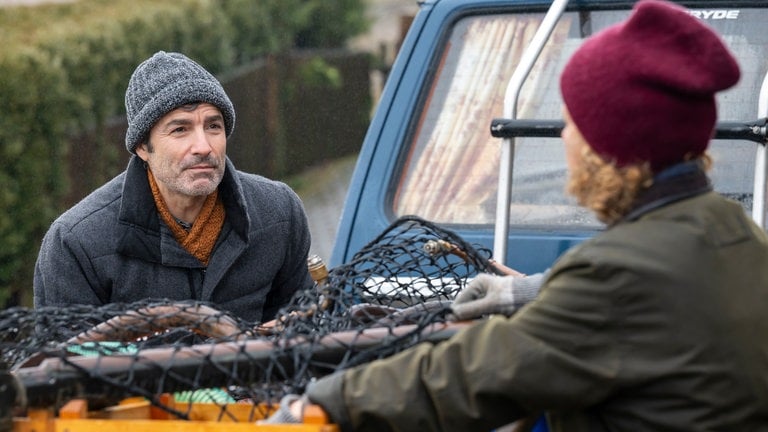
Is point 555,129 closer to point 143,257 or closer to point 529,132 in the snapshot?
point 529,132

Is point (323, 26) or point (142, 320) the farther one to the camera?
point (323, 26)

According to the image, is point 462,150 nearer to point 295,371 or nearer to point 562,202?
point 562,202

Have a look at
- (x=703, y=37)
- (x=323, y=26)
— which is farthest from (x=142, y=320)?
(x=323, y=26)

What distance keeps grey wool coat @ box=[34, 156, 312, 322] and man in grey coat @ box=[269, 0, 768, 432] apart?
1645 millimetres

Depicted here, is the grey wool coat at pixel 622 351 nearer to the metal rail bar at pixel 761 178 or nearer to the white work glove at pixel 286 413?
the white work glove at pixel 286 413

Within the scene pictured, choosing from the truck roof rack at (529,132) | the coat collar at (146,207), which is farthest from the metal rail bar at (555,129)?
the coat collar at (146,207)

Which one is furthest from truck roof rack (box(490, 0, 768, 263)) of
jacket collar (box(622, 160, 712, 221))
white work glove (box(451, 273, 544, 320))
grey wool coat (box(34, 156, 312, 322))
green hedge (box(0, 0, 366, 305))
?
green hedge (box(0, 0, 366, 305))

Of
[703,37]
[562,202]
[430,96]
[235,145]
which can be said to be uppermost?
[703,37]

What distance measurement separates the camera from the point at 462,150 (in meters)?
4.49

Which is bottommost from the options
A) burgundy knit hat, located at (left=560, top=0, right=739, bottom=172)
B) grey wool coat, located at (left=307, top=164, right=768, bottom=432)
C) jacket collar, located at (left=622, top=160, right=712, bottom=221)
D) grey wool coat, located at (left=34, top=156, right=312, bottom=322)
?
grey wool coat, located at (left=34, top=156, right=312, bottom=322)

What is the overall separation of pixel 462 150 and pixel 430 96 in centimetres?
23

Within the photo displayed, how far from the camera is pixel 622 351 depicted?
2.27 meters

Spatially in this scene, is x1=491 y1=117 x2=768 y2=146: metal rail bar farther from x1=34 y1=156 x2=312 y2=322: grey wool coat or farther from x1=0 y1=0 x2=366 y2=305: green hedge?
x1=0 y1=0 x2=366 y2=305: green hedge

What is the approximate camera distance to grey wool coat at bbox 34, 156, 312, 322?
13.0 ft
